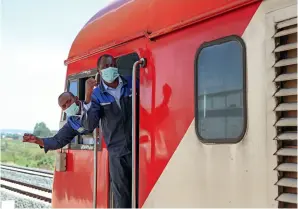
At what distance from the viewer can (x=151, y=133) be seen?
384 centimetres

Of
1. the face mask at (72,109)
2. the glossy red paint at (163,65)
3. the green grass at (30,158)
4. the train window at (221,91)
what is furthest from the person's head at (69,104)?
the green grass at (30,158)

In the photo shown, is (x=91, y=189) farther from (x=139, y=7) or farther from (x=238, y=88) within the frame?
(x=238, y=88)

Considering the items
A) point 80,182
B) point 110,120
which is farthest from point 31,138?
point 110,120

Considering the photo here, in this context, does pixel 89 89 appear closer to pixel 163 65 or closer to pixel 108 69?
pixel 108 69

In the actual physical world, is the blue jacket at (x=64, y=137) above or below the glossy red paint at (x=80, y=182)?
above

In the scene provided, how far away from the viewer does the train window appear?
297 centimetres

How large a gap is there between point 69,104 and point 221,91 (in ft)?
6.51

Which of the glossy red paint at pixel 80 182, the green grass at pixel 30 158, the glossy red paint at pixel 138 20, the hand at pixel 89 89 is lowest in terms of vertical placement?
the green grass at pixel 30 158

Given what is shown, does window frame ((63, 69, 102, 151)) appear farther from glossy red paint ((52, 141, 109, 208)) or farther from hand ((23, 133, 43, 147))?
hand ((23, 133, 43, 147))

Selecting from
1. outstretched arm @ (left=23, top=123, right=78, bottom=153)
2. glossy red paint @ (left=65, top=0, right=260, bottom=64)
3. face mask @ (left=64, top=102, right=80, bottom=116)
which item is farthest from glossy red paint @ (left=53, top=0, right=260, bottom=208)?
face mask @ (left=64, top=102, right=80, bottom=116)

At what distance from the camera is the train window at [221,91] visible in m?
2.97

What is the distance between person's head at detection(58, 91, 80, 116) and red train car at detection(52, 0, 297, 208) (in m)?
0.44

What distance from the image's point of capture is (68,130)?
4.86 meters

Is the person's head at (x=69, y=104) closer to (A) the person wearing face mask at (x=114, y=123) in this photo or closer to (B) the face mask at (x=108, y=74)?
(A) the person wearing face mask at (x=114, y=123)
